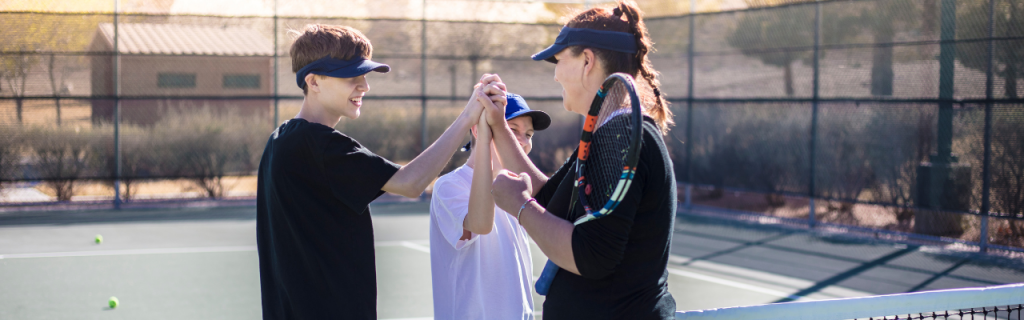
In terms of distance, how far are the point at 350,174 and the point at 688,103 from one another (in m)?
9.65

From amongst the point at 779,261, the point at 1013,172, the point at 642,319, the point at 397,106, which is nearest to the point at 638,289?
the point at 642,319

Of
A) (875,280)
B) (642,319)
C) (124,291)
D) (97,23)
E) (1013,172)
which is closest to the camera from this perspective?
(642,319)

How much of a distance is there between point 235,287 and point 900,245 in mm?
6824

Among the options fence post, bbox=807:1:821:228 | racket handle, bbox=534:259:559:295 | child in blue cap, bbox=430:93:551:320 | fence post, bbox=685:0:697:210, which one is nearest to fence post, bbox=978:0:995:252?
fence post, bbox=807:1:821:228

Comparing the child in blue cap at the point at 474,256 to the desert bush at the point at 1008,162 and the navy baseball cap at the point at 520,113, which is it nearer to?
the navy baseball cap at the point at 520,113

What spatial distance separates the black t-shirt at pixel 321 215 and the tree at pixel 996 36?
745 centimetres

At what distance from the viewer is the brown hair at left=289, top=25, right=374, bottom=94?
7.97 ft

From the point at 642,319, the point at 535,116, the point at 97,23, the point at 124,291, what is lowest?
the point at 124,291

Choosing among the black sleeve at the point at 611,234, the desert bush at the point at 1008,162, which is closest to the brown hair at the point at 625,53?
the black sleeve at the point at 611,234

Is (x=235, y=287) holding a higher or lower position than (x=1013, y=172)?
lower

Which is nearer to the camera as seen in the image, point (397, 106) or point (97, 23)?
point (97, 23)

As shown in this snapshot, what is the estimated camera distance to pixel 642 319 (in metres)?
1.87

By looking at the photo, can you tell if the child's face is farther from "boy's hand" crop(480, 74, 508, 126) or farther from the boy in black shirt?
the boy in black shirt

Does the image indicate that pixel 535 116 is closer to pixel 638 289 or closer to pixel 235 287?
pixel 638 289
